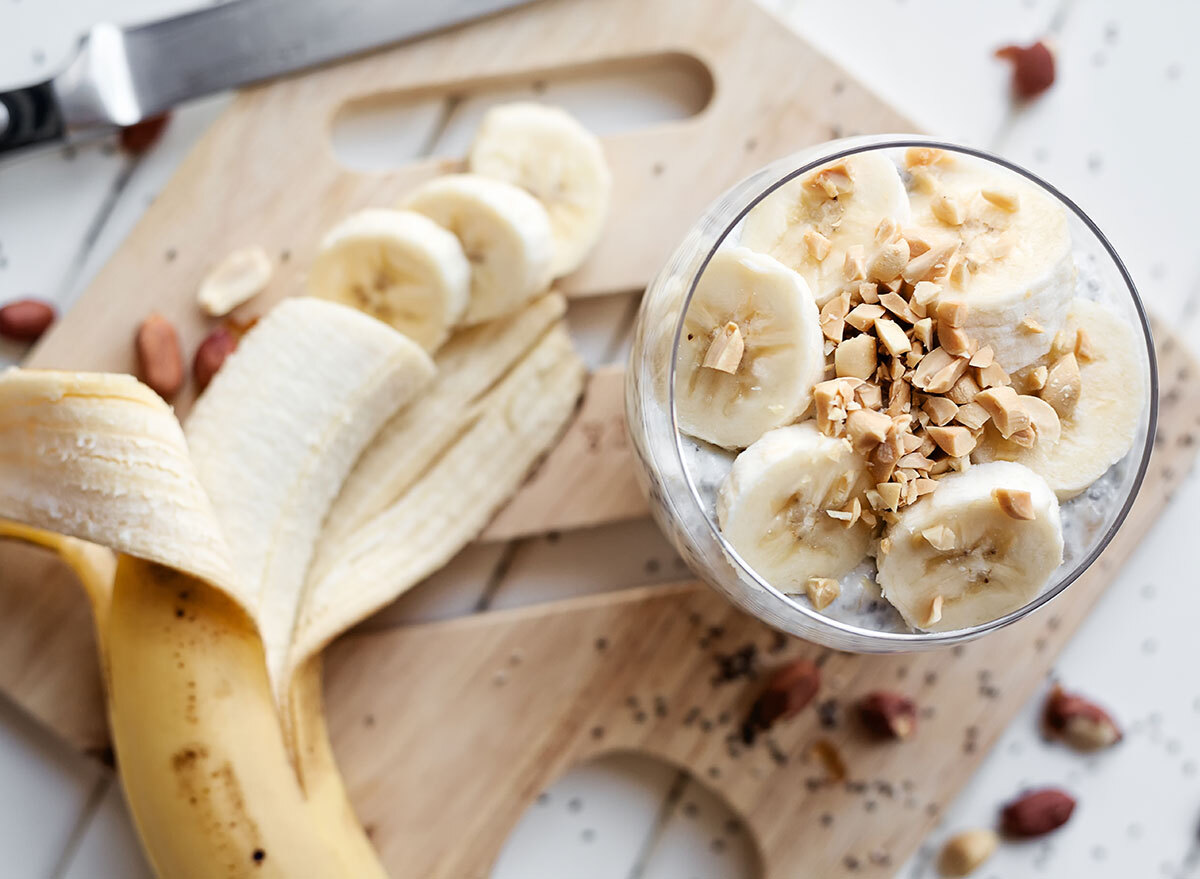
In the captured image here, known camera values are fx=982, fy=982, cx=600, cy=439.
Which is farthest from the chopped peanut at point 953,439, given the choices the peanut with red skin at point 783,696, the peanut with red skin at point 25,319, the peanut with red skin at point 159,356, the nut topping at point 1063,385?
the peanut with red skin at point 25,319

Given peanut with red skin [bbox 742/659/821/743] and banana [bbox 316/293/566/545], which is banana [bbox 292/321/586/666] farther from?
peanut with red skin [bbox 742/659/821/743]

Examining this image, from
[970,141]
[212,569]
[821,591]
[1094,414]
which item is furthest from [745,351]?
[970,141]

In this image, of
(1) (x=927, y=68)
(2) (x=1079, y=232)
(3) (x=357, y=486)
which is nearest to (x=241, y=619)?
(3) (x=357, y=486)

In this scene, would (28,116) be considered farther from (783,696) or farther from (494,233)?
(783,696)

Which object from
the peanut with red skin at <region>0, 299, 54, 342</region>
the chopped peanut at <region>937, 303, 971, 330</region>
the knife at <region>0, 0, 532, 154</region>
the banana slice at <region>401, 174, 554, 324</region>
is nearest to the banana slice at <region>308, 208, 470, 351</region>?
the banana slice at <region>401, 174, 554, 324</region>

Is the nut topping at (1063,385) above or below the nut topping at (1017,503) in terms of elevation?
above

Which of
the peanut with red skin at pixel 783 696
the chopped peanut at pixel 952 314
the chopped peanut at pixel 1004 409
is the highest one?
the chopped peanut at pixel 952 314

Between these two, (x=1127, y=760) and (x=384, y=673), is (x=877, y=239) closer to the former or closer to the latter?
(x=384, y=673)

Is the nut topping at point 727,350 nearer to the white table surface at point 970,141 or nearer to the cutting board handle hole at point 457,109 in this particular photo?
the white table surface at point 970,141
